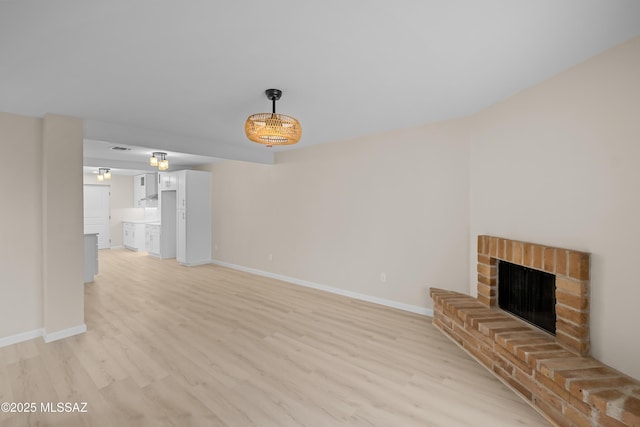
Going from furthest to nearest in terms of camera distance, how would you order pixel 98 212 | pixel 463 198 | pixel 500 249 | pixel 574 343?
pixel 98 212 < pixel 463 198 < pixel 500 249 < pixel 574 343

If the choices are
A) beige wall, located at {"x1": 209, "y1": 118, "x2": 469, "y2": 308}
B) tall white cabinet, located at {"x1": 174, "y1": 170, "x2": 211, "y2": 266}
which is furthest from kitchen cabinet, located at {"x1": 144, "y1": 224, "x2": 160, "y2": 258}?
beige wall, located at {"x1": 209, "y1": 118, "x2": 469, "y2": 308}

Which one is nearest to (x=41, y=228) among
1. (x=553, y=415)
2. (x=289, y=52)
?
(x=289, y=52)

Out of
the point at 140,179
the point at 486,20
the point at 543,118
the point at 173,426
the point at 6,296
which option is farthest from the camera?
the point at 140,179

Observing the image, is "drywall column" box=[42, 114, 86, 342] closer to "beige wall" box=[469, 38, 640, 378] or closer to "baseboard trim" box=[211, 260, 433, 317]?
"baseboard trim" box=[211, 260, 433, 317]

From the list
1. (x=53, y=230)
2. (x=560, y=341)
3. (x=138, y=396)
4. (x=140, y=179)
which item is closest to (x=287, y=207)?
(x=53, y=230)

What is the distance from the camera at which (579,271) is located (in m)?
1.98

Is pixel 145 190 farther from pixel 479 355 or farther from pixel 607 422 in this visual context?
pixel 607 422

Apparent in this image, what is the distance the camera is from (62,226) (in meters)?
3.10

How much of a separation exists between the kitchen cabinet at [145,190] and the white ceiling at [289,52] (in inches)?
217

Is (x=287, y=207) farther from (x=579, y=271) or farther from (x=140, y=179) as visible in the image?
(x=140, y=179)

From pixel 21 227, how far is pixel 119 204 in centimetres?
661

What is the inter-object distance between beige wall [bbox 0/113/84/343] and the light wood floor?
30 cm

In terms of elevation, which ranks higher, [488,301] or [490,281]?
[490,281]

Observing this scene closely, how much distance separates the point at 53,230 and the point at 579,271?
4672 millimetres
